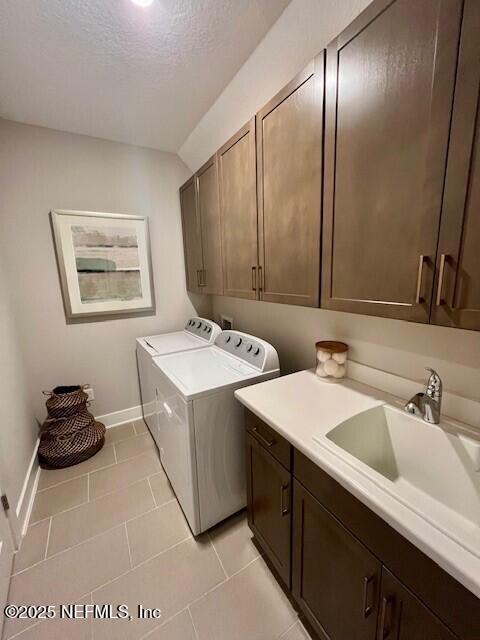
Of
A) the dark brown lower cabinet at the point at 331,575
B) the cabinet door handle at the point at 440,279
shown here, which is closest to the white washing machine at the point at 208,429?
the dark brown lower cabinet at the point at 331,575

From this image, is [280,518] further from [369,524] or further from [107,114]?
[107,114]

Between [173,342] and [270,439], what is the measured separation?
1.38m

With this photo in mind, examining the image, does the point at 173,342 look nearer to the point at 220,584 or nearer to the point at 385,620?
the point at 220,584

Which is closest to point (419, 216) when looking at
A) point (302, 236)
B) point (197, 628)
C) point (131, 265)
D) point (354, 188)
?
point (354, 188)

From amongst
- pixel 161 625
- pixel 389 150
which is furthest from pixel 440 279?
pixel 161 625

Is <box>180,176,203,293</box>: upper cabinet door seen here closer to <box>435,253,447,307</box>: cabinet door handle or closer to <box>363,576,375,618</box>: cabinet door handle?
<box>435,253,447,307</box>: cabinet door handle

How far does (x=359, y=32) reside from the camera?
2.66ft

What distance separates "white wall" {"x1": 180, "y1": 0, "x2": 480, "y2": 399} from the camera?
0.99 metres

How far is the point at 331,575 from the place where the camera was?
2.80 ft

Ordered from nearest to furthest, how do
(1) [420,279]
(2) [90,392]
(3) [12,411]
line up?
(1) [420,279] → (3) [12,411] → (2) [90,392]

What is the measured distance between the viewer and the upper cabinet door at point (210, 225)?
1754 millimetres

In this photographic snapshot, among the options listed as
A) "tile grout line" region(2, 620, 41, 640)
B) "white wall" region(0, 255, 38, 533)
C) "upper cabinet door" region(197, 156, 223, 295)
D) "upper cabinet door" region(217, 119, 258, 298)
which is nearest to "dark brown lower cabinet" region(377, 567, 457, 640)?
"upper cabinet door" region(217, 119, 258, 298)

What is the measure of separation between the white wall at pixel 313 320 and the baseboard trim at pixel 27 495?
1.84 metres

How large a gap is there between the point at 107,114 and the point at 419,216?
216 centimetres
